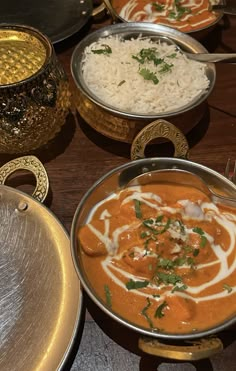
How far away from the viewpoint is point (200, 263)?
109cm

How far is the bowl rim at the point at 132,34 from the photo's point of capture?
4.51 feet

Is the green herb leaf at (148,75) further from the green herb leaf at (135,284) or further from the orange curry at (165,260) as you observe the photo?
the green herb leaf at (135,284)

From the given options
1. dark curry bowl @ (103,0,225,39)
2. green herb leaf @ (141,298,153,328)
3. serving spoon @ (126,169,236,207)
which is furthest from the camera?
dark curry bowl @ (103,0,225,39)

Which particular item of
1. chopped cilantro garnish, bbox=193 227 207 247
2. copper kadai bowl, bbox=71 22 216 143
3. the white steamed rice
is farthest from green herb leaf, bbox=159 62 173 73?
chopped cilantro garnish, bbox=193 227 207 247

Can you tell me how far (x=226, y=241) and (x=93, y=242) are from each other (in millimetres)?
335

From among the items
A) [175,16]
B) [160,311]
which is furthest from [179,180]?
[175,16]

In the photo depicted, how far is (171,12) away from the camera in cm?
187

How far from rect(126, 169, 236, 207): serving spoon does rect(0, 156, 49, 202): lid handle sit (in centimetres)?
23

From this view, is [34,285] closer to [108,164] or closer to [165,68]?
[108,164]

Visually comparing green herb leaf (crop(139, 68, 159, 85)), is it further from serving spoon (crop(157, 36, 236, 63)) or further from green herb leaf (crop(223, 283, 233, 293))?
green herb leaf (crop(223, 283, 233, 293))

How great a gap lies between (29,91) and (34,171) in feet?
0.73

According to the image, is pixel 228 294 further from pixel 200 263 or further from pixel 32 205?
pixel 32 205

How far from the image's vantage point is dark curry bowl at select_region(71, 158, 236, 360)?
0.90 metres

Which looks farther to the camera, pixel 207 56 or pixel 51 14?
pixel 51 14
